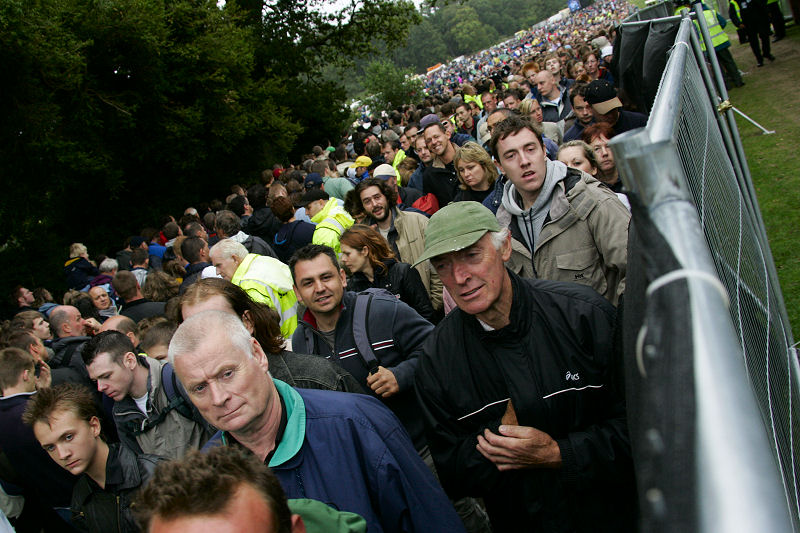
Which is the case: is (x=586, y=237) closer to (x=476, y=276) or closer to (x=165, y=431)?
(x=476, y=276)

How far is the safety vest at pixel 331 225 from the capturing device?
600 centimetres

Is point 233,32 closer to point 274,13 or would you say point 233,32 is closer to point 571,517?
point 274,13

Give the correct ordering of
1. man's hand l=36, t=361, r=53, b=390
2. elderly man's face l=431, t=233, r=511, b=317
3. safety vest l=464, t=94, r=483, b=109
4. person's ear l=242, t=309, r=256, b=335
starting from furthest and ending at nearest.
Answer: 1. safety vest l=464, t=94, r=483, b=109
2. man's hand l=36, t=361, r=53, b=390
3. person's ear l=242, t=309, r=256, b=335
4. elderly man's face l=431, t=233, r=511, b=317

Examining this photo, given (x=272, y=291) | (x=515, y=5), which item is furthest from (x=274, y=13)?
(x=515, y=5)

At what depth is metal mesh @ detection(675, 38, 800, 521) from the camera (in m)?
1.37

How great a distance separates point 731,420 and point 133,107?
14.1 meters

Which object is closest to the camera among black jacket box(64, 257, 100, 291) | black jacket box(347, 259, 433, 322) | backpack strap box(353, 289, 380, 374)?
backpack strap box(353, 289, 380, 374)

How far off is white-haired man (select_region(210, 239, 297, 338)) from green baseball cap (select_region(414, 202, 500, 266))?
2.34 m

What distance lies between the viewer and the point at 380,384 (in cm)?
332

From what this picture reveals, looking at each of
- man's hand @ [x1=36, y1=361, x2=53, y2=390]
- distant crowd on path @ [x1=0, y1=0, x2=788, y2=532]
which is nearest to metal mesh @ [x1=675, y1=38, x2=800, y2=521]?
distant crowd on path @ [x1=0, y1=0, x2=788, y2=532]

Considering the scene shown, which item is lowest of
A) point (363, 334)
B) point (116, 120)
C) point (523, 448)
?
point (523, 448)

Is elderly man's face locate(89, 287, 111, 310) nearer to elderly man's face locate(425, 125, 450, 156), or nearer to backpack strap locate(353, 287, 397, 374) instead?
elderly man's face locate(425, 125, 450, 156)

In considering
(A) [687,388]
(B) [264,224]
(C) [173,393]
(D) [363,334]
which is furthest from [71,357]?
(A) [687,388]

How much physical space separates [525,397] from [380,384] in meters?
1.15
